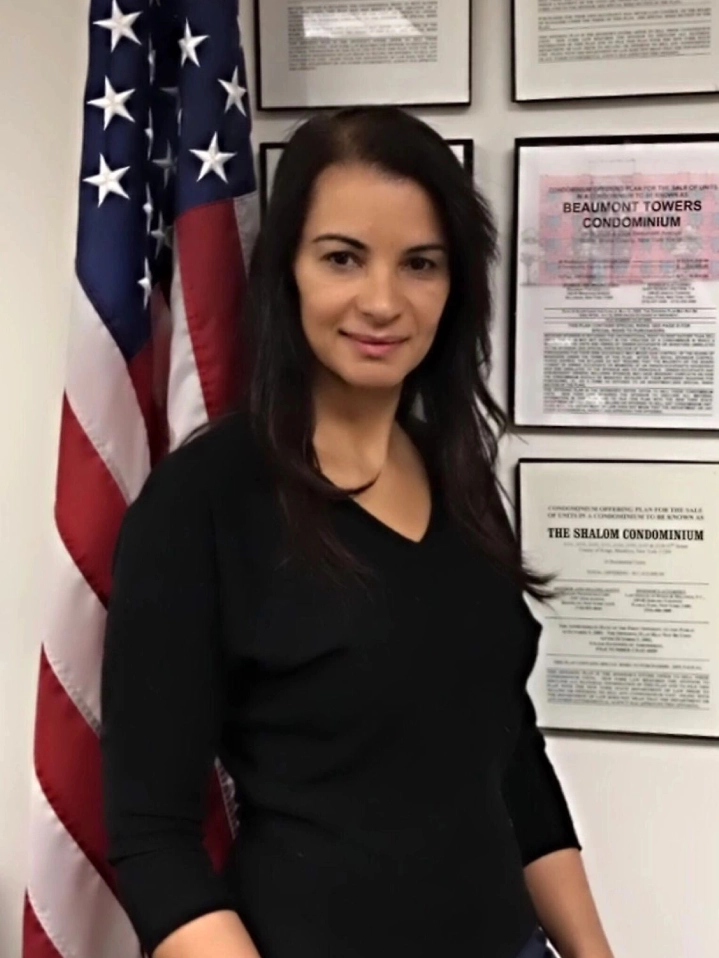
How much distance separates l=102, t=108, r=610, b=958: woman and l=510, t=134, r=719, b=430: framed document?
30 centimetres

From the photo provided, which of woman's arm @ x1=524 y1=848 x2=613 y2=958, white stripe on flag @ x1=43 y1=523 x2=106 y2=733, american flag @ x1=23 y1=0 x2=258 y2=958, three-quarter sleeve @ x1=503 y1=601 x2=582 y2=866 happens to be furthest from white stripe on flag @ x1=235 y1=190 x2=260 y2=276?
woman's arm @ x1=524 y1=848 x2=613 y2=958

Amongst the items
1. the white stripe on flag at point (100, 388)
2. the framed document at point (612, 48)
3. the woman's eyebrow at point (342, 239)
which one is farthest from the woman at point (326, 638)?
the framed document at point (612, 48)

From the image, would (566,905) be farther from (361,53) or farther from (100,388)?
(361,53)

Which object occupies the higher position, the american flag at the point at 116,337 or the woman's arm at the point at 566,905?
the american flag at the point at 116,337

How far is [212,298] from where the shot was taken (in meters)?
1.23

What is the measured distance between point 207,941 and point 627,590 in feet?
2.48

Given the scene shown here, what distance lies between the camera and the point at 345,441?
108 centimetres

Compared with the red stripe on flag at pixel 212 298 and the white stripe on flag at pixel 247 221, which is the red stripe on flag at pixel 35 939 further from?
the white stripe on flag at pixel 247 221

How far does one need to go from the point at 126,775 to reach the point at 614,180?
0.95m

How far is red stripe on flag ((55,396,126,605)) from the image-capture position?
121 centimetres

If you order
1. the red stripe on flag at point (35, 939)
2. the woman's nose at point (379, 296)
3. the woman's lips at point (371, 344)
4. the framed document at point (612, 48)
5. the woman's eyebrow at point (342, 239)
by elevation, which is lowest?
the red stripe on flag at point (35, 939)

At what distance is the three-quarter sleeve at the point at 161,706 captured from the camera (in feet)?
2.97

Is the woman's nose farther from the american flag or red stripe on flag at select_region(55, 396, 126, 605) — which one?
red stripe on flag at select_region(55, 396, 126, 605)

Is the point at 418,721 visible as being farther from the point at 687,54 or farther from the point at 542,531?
the point at 687,54
